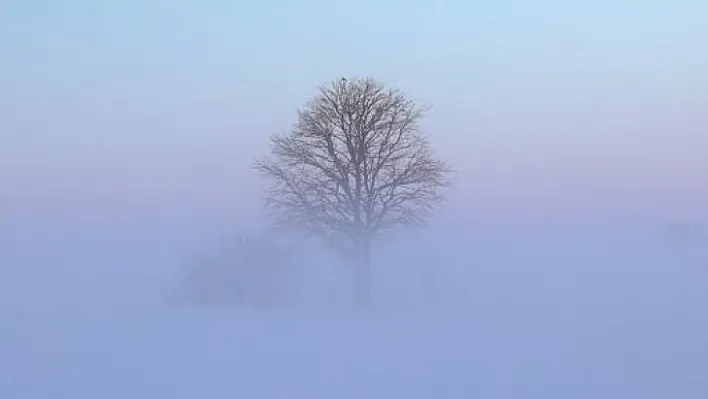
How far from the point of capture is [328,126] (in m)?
35.0

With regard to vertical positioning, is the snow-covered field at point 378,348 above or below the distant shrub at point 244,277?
below

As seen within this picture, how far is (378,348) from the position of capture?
23.5m

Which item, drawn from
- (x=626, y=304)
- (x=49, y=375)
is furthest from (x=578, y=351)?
(x=626, y=304)

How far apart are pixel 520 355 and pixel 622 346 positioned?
2.90 metres

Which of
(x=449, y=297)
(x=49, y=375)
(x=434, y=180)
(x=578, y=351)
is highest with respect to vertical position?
(x=434, y=180)

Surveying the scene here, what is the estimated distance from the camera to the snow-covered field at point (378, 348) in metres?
16.7

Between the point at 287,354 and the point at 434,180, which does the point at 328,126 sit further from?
the point at 287,354

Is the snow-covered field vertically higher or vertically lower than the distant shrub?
lower

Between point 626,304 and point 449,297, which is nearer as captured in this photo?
point 626,304

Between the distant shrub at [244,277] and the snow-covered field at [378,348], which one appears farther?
the distant shrub at [244,277]

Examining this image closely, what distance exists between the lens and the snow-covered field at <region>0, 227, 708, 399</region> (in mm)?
16688

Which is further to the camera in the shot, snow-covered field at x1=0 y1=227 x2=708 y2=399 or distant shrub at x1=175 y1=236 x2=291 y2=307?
distant shrub at x1=175 y1=236 x2=291 y2=307

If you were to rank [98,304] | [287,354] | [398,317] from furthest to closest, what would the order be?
[98,304] → [398,317] → [287,354]

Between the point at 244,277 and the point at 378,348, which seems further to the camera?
the point at 244,277
